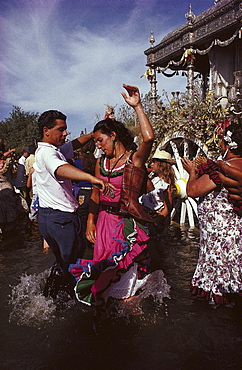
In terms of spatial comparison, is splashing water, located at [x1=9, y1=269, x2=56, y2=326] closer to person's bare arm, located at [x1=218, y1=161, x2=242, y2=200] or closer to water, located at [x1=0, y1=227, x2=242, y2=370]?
water, located at [x1=0, y1=227, x2=242, y2=370]

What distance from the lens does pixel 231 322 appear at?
9.90 ft

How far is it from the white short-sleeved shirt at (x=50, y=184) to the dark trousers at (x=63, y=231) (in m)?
0.06

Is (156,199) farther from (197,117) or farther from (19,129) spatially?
(19,129)

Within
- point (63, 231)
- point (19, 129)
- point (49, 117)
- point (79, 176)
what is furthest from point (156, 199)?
point (19, 129)

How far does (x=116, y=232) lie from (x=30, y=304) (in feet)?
4.36

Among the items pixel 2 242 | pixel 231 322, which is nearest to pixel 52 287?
pixel 231 322

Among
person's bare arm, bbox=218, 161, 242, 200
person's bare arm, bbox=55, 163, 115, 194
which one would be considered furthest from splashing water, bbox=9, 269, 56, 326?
person's bare arm, bbox=218, 161, 242, 200

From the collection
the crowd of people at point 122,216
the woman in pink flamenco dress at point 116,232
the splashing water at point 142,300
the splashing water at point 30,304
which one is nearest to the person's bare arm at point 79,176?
the crowd of people at point 122,216

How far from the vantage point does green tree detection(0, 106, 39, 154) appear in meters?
34.9

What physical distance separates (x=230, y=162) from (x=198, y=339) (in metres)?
1.59

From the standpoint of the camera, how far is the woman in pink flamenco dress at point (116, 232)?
2.77 metres

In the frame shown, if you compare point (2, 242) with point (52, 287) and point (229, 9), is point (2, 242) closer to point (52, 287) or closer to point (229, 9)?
point (52, 287)

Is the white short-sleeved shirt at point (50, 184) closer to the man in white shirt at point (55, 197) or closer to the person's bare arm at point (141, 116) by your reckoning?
the man in white shirt at point (55, 197)

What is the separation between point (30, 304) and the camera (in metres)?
3.50
